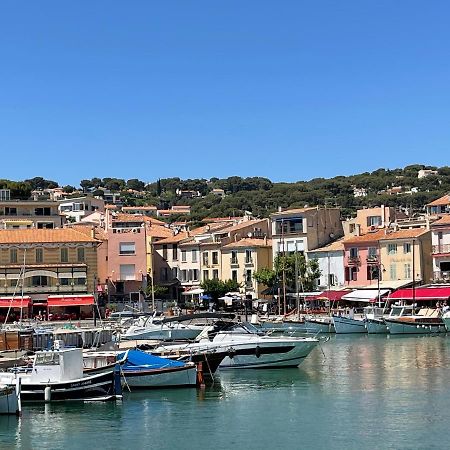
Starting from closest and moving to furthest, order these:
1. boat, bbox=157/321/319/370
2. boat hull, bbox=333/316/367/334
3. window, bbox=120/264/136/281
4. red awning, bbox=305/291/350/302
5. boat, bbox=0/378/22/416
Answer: boat, bbox=0/378/22/416 < boat, bbox=157/321/319/370 < boat hull, bbox=333/316/367/334 < red awning, bbox=305/291/350/302 < window, bbox=120/264/136/281

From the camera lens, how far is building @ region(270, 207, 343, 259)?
95000 mm

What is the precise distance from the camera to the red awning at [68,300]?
7831 cm

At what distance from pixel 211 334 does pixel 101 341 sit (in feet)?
21.2

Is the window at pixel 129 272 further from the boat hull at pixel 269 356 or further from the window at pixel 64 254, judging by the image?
the boat hull at pixel 269 356

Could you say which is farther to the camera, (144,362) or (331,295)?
(331,295)

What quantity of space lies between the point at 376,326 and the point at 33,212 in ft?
129

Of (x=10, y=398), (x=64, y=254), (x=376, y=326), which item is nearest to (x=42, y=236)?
(x=64, y=254)

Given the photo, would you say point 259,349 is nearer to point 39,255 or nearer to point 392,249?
point 39,255

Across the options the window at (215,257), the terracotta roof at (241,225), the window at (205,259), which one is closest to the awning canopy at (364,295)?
the window at (215,257)

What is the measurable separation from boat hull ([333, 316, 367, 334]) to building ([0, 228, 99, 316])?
67.7 feet

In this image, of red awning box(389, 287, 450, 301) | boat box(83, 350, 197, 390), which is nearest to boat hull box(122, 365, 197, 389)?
boat box(83, 350, 197, 390)

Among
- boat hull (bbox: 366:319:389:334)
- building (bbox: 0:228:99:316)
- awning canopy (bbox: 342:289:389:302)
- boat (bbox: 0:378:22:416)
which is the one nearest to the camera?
boat (bbox: 0:378:22:416)

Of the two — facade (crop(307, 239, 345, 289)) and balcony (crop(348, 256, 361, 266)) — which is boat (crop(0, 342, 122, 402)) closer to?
balcony (crop(348, 256, 361, 266))

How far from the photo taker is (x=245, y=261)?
316 feet
